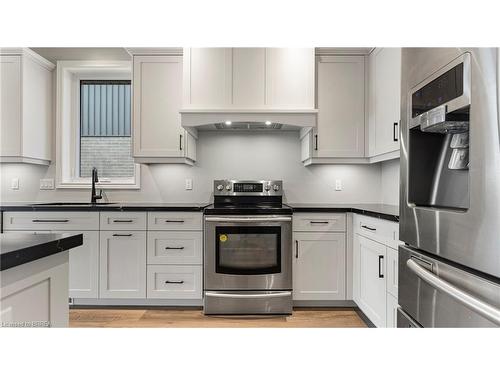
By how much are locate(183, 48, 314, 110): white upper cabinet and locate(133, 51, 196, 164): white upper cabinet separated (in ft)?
0.61

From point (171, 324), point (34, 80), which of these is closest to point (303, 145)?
point (171, 324)

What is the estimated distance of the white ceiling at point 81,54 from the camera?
3.07 meters

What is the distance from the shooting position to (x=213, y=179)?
128 inches

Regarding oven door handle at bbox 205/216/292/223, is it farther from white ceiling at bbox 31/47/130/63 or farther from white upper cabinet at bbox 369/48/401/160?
white ceiling at bbox 31/47/130/63

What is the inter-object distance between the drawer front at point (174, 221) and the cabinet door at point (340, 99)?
1.26 meters

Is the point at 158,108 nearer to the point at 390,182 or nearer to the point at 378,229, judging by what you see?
the point at 378,229

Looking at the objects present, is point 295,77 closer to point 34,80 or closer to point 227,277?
point 227,277

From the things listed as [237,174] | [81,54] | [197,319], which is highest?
[81,54]

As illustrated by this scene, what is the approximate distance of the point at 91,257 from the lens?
264cm

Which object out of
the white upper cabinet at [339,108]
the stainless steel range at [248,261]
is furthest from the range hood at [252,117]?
the stainless steel range at [248,261]

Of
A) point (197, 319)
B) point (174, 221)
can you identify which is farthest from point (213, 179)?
point (197, 319)

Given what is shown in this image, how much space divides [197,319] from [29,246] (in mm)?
2004

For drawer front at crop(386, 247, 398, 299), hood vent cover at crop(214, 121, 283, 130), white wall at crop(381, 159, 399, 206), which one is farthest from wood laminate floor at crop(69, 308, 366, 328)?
hood vent cover at crop(214, 121, 283, 130)

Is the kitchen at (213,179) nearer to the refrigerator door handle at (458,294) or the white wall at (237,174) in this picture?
the white wall at (237,174)
